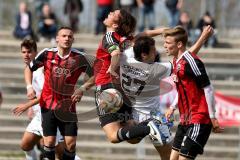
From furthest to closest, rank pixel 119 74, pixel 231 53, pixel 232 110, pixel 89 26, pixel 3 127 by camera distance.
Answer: pixel 89 26 → pixel 231 53 → pixel 3 127 → pixel 232 110 → pixel 119 74

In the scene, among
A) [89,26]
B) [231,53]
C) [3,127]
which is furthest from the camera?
[89,26]

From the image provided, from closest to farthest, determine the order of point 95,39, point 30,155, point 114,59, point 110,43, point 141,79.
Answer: point 114,59 < point 110,43 < point 141,79 < point 30,155 < point 95,39

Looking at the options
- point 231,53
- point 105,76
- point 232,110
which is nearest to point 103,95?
point 105,76

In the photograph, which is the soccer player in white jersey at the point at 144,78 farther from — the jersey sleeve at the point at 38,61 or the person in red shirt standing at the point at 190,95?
the jersey sleeve at the point at 38,61

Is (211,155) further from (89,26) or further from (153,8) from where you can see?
(89,26)

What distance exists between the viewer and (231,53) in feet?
75.2

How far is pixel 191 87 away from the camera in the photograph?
39.3 feet

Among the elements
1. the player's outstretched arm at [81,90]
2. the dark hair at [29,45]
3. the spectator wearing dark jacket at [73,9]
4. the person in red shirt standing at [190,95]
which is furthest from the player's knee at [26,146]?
the spectator wearing dark jacket at [73,9]

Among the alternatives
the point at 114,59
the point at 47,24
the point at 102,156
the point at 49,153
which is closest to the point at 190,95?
the point at 114,59

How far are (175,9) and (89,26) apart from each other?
3.30 meters

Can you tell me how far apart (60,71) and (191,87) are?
2.52 meters

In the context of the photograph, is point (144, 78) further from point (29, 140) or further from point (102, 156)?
point (102, 156)

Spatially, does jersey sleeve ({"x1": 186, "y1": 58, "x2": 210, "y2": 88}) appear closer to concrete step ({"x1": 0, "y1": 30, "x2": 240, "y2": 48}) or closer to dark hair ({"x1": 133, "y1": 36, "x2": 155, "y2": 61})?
dark hair ({"x1": 133, "y1": 36, "x2": 155, "y2": 61})

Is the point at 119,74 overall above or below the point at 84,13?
above
